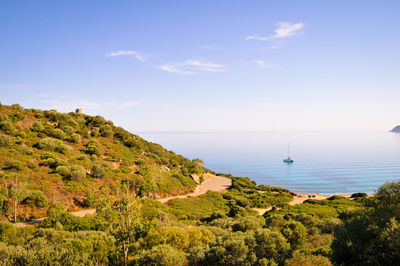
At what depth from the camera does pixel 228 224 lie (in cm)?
2197

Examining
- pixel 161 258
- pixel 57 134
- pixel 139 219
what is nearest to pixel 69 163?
pixel 57 134

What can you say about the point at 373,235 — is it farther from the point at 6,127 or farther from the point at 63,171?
the point at 6,127

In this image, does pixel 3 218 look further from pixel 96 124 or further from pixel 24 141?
pixel 96 124

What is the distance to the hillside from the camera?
2781cm

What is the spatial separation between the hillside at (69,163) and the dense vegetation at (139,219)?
0.56ft

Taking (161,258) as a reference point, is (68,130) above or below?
above

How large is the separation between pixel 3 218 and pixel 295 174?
308 ft

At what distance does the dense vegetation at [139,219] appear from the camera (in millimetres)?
10680

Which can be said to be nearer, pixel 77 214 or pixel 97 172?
pixel 77 214

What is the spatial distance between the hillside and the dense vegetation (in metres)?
0.17

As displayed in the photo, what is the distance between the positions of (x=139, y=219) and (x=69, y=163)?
2936 centimetres

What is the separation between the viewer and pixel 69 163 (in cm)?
3700

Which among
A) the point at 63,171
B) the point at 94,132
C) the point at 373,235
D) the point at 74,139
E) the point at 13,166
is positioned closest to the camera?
the point at 373,235

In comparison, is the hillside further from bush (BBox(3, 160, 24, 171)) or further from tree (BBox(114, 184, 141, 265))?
tree (BBox(114, 184, 141, 265))
